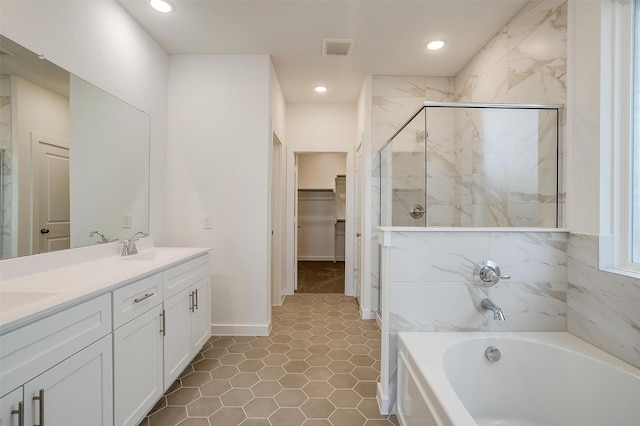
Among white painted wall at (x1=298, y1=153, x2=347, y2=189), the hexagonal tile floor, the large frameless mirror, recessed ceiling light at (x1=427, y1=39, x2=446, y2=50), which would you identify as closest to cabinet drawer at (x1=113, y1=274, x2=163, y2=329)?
the large frameless mirror

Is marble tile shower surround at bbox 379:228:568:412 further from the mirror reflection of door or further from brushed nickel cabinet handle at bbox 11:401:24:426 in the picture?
the mirror reflection of door

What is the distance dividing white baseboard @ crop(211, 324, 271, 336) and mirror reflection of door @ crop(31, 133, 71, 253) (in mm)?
1476

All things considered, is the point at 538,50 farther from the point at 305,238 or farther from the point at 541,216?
the point at 305,238

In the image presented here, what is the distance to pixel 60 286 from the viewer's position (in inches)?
49.8

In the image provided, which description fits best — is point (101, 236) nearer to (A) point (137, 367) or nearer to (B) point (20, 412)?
(A) point (137, 367)

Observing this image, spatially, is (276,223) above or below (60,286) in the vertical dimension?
above

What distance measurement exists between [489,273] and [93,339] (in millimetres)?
1921

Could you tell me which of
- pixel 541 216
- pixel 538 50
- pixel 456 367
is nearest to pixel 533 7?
→ pixel 538 50

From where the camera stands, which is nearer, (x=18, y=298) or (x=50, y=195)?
(x=18, y=298)

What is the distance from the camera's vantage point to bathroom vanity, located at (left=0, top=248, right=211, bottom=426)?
91 cm

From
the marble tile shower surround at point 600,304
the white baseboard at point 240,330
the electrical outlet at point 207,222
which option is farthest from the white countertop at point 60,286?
the marble tile shower surround at point 600,304

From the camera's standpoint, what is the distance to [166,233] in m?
2.71

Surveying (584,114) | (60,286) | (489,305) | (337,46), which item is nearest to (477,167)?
(584,114)

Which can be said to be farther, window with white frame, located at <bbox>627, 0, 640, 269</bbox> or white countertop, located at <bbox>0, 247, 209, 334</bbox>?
window with white frame, located at <bbox>627, 0, 640, 269</bbox>
